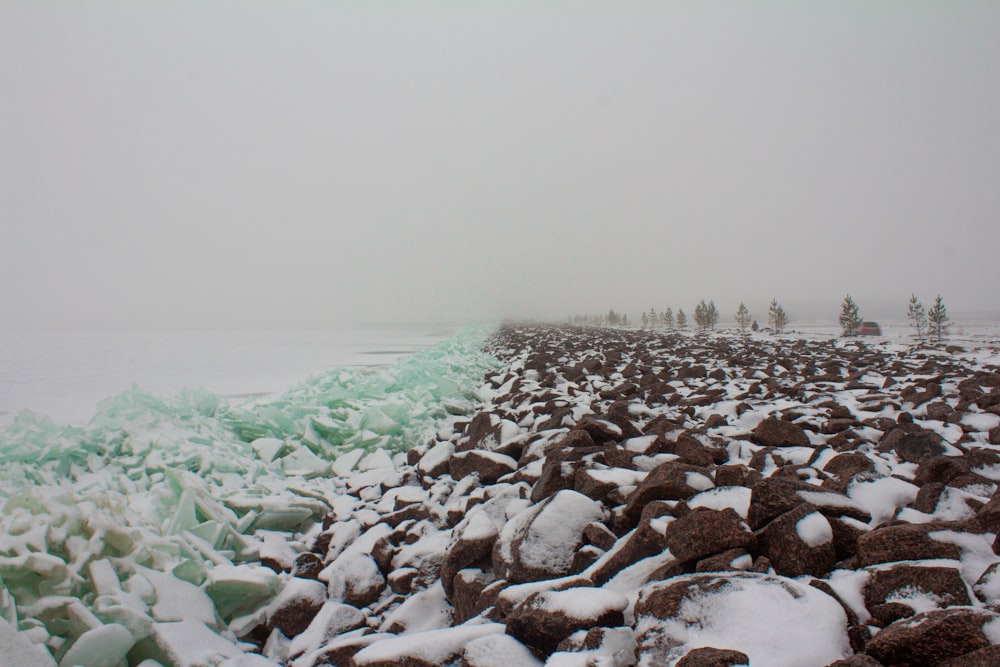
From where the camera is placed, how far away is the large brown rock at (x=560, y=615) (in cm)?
144

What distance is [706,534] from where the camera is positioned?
162 cm

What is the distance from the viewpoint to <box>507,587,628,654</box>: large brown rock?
56.6 inches

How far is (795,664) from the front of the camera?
1126 mm

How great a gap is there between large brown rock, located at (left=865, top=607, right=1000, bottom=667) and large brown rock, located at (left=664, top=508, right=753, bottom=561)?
496 millimetres

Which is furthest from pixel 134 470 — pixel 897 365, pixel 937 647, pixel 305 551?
pixel 897 365

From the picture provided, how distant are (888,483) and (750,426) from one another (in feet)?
6.17

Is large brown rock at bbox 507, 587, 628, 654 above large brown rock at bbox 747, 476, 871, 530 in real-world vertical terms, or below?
below

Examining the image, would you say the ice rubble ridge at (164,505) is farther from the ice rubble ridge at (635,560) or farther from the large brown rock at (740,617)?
the large brown rock at (740,617)

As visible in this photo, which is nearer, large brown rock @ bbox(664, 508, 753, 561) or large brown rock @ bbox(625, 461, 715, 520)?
large brown rock @ bbox(664, 508, 753, 561)

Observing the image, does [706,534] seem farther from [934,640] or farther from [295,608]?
[295,608]

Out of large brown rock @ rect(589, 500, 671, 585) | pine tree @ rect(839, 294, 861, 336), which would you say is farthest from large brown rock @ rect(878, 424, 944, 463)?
pine tree @ rect(839, 294, 861, 336)

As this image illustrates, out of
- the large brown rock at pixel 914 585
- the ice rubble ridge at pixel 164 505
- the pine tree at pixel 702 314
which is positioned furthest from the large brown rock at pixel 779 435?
the pine tree at pixel 702 314

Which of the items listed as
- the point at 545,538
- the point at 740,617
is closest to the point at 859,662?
the point at 740,617

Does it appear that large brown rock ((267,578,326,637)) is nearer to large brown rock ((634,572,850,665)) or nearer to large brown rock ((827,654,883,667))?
large brown rock ((634,572,850,665))
